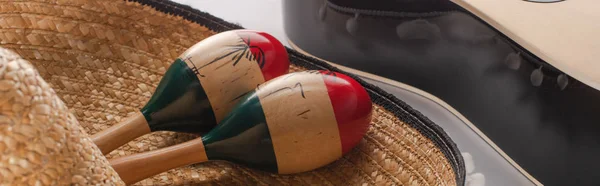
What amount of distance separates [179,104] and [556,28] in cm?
33

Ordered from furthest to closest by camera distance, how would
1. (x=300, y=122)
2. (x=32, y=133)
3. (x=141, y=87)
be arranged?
(x=141, y=87) < (x=300, y=122) < (x=32, y=133)

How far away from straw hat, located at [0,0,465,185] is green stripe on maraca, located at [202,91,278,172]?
0.10 ft

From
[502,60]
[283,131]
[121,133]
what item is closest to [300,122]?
[283,131]

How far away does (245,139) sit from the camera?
401 millimetres

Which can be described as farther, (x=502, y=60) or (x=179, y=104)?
(x=502, y=60)

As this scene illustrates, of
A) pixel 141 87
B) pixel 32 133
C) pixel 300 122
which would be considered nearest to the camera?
pixel 32 133

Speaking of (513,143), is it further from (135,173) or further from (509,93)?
(135,173)

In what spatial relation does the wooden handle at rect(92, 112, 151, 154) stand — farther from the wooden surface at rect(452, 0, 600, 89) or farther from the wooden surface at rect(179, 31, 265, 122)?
the wooden surface at rect(452, 0, 600, 89)

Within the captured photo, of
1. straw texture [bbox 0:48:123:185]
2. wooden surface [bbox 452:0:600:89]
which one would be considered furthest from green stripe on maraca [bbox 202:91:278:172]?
wooden surface [bbox 452:0:600:89]

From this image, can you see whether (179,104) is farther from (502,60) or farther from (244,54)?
(502,60)

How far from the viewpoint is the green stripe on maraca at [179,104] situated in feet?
1.40

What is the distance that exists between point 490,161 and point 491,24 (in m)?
0.15

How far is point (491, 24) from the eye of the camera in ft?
1.75

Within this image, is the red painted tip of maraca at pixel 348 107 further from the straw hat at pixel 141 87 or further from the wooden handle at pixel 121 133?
the wooden handle at pixel 121 133
